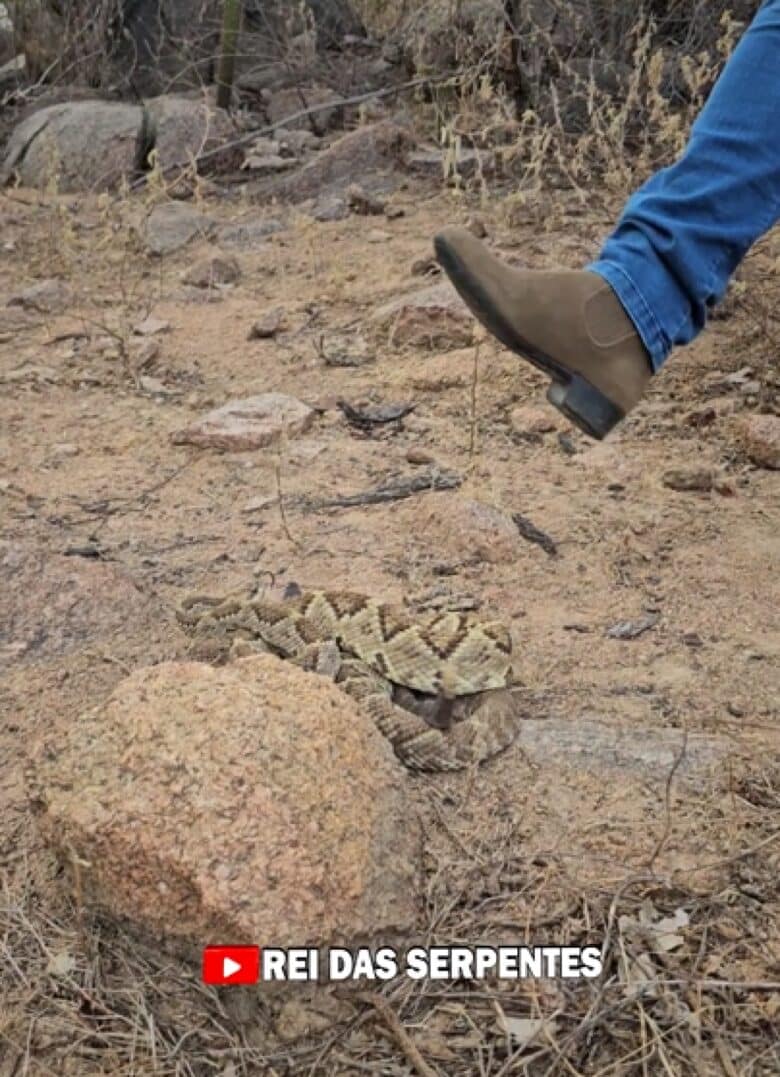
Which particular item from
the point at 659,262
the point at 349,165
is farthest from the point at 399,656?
the point at 349,165

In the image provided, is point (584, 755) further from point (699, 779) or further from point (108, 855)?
point (108, 855)

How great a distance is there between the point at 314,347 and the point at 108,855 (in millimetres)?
4097

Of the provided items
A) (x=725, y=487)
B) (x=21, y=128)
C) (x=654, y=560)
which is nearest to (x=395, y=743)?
(x=654, y=560)

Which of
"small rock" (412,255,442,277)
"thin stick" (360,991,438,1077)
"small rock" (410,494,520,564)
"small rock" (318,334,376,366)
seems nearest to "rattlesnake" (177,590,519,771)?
"small rock" (410,494,520,564)

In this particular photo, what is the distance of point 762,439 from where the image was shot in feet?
16.5

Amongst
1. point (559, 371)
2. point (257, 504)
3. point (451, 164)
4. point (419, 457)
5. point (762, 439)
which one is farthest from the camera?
point (451, 164)

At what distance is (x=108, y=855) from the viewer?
2715 millimetres

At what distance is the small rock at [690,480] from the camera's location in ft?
16.1

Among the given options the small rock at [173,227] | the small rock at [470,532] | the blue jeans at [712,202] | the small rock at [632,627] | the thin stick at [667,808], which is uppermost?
the blue jeans at [712,202]

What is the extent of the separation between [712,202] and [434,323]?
3.56 m

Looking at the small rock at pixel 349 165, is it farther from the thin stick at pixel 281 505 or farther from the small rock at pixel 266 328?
the thin stick at pixel 281 505

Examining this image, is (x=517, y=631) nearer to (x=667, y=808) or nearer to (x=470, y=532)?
(x=470, y=532)

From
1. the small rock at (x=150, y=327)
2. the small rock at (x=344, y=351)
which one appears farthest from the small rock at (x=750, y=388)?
the small rock at (x=150, y=327)

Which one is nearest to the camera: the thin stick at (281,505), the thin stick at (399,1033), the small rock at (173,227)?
the thin stick at (399,1033)
